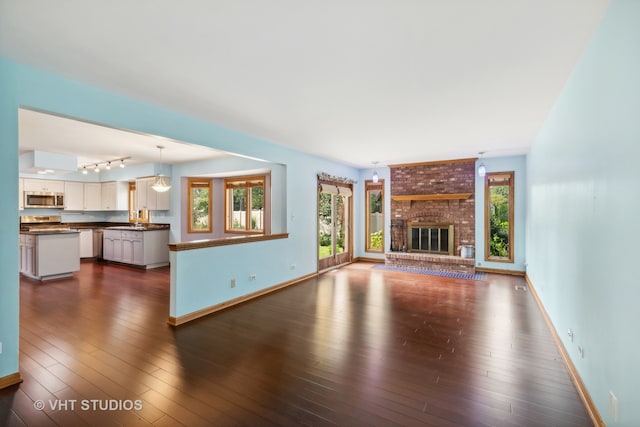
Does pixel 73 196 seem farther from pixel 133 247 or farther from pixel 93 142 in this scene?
pixel 93 142

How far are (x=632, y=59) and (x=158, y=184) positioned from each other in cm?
664

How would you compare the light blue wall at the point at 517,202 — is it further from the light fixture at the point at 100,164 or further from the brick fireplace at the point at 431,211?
the light fixture at the point at 100,164

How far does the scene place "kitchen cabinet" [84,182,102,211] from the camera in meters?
8.32

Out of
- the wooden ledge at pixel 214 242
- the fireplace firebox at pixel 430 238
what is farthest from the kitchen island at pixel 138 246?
the fireplace firebox at pixel 430 238

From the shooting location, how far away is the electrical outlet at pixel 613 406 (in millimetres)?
1624

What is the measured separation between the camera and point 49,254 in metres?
5.76

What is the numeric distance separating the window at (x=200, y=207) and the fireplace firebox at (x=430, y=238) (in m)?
5.01

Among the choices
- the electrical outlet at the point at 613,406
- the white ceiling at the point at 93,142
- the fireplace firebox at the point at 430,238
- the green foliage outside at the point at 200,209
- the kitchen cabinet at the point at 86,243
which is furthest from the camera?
the kitchen cabinet at the point at 86,243

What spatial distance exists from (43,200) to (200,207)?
12.5 ft

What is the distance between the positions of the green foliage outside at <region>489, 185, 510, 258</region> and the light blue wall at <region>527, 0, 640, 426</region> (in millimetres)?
3922

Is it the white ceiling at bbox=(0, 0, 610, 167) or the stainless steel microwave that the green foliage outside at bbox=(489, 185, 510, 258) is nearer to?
the white ceiling at bbox=(0, 0, 610, 167)

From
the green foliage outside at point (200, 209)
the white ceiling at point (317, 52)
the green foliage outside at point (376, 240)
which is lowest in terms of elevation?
the green foliage outside at point (376, 240)

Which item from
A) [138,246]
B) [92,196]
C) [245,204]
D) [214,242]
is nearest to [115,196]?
[92,196]

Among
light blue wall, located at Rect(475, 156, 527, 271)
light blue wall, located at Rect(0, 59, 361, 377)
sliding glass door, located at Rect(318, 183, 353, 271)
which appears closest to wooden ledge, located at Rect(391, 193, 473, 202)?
light blue wall, located at Rect(475, 156, 527, 271)
